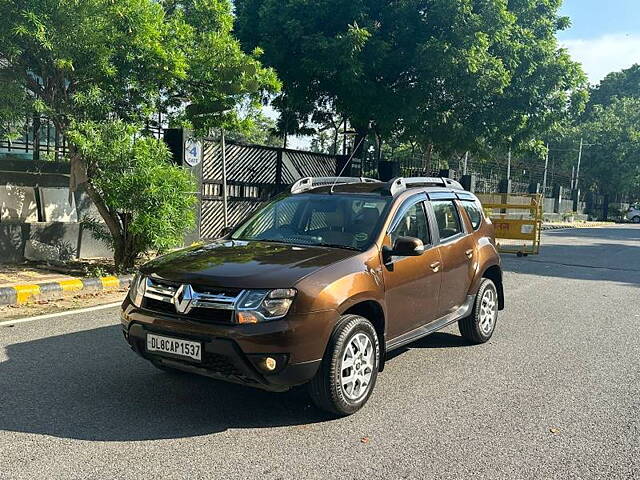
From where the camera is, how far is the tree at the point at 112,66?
28.4ft

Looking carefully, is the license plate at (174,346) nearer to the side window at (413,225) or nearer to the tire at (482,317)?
the side window at (413,225)

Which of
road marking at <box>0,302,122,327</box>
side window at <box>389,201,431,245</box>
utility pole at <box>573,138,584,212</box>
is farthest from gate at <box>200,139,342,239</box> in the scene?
utility pole at <box>573,138,584,212</box>

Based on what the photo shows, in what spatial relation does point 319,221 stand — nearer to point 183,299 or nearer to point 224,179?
point 183,299

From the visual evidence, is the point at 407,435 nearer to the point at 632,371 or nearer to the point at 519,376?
the point at 519,376

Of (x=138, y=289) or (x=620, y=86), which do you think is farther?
(x=620, y=86)

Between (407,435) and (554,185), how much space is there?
4202 centimetres

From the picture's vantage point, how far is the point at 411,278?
5105mm

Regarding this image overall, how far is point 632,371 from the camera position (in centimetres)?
575

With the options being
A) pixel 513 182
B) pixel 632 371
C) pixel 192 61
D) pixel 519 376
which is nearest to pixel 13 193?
pixel 192 61

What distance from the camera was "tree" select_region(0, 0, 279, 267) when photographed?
865 cm

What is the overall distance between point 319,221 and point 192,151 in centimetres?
728

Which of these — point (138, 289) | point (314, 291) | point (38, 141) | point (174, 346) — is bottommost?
point (174, 346)

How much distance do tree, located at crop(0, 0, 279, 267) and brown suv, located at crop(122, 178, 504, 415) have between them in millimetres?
4839

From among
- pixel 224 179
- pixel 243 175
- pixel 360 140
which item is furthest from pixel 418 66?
pixel 224 179
